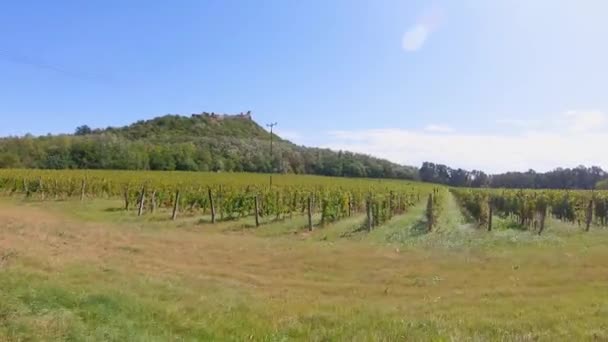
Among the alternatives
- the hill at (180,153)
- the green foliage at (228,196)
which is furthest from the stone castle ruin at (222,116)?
the green foliage at (228,196)

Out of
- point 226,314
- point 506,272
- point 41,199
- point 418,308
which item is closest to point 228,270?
point 226,314

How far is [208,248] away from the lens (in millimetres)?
17953

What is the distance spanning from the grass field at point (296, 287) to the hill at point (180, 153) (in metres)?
60.3

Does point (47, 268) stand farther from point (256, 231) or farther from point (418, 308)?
point (256, 231)

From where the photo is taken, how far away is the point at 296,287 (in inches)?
480

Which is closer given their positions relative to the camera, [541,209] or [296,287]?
[296,287]

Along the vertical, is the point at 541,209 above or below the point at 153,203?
above

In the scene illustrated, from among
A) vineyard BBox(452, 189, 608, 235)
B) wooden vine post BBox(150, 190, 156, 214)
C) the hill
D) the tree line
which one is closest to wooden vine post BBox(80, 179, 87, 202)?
wooden vine post BBox(150, 190, 156, 214)

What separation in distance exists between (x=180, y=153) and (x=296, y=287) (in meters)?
73.8

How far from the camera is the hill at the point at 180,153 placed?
75938mm

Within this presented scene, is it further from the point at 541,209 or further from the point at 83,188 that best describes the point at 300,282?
the point at 83,188

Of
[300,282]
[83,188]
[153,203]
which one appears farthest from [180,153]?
[300,282]

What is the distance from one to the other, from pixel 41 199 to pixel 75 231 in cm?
2157

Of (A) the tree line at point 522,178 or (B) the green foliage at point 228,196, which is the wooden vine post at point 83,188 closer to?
(B) the green foliage at point 228,196
